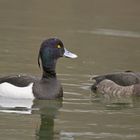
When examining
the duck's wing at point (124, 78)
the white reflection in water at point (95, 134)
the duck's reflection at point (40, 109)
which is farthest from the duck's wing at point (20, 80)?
the white reflection in water at point (95, 134)

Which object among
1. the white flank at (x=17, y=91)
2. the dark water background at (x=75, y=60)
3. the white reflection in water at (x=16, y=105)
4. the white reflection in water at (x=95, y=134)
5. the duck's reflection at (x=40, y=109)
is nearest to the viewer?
the white reflection in water at (x=95, y=134)

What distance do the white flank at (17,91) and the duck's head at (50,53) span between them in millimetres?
603

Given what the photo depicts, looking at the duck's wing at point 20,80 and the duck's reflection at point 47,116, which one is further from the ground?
the duck's wing at point 20,80

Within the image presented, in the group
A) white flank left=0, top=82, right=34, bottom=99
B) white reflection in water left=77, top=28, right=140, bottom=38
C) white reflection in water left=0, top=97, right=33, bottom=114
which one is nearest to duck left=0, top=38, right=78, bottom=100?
white flank left=0, top=82, right=34, bottom=99

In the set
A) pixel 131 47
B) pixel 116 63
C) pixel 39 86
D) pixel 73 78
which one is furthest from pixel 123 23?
pixel 39 86

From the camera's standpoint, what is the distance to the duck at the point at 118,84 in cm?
1515

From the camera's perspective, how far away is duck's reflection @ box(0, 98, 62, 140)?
37.6 feet

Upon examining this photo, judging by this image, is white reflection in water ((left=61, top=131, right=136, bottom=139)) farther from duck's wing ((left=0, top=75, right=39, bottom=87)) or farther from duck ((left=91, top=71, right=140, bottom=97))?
duck ((left=91, top=71, right=140, bottom=97))

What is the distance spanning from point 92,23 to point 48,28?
84.0 inches

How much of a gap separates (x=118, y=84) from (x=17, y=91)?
2.30 m

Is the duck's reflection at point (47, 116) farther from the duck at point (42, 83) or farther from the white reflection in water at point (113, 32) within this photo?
the white reflection in water at point (113, 32)

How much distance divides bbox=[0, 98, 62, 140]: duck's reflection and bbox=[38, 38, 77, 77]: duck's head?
80 centimetres

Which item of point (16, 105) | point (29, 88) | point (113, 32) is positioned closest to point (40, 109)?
point (16, 105)

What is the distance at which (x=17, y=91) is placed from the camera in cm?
1402
